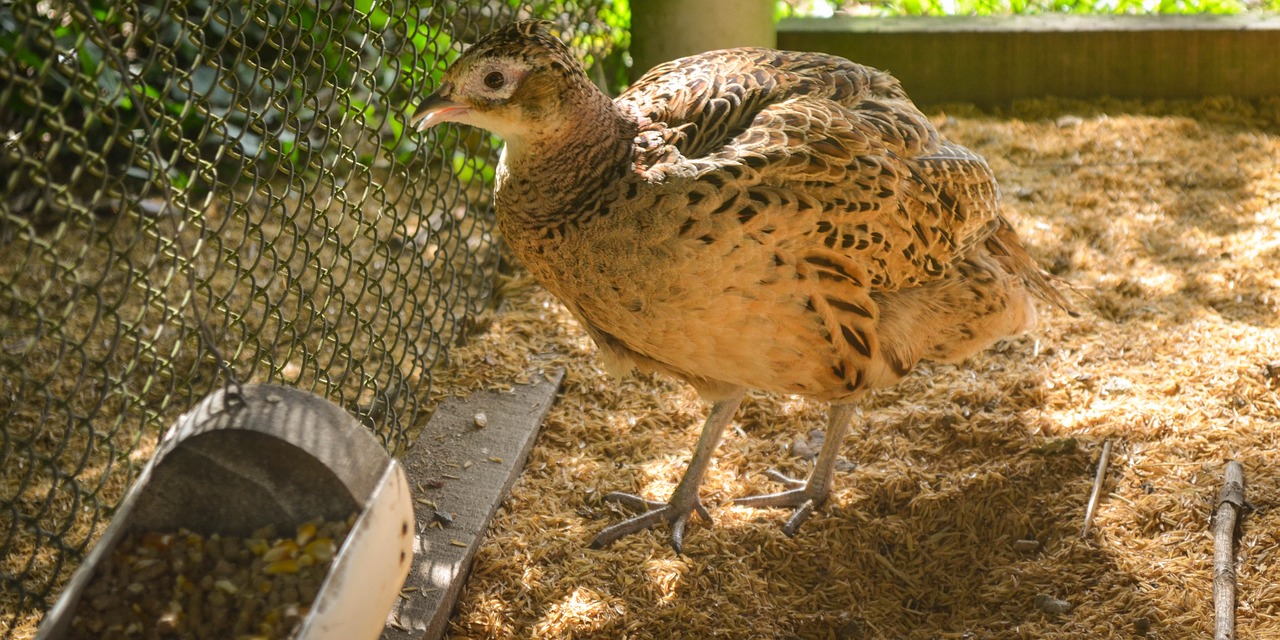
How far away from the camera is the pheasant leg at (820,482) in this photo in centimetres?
362

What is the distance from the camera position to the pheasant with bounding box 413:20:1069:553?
2861 millimetres

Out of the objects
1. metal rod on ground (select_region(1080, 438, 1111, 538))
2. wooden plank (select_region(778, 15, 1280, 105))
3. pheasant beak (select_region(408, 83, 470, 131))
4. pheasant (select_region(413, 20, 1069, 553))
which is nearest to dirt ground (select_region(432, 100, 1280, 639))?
metal rod on ground (select_region(1080, 438, 1111, 538))

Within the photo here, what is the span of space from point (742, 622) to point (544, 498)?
2.81 ft

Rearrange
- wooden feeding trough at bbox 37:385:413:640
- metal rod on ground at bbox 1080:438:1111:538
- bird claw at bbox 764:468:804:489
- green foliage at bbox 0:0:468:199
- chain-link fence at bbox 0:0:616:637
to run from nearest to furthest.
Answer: wooden feeding trough at bbox 37:385:413:640
chain-link fence at bbox 0:0:616:637
metal rod on ground at bbox 1080:438:1111:538
green foliage at bbox 0:0:468:199
bird claw at bbox 764:468:804:489

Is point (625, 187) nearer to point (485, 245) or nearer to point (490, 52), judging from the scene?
point (490, 52)

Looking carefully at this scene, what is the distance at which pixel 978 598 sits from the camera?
329 centimetres

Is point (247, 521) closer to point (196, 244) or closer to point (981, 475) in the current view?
point (196, 244)

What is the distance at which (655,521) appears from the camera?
12.0ft

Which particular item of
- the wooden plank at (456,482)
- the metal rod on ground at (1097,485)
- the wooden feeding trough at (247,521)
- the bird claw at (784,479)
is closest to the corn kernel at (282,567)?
the wooden feeding trough at (247,521)

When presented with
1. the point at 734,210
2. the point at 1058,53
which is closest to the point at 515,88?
the point at 734,210

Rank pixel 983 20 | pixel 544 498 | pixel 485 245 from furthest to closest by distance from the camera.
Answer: pixel 983 20 → pixel 485 245 → pixel 544 498

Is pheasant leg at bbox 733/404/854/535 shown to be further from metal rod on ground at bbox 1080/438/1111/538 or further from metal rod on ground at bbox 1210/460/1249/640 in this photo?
metal rod on ground at bbox 1210/460/1249/640

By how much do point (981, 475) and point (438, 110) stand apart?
7.03ft

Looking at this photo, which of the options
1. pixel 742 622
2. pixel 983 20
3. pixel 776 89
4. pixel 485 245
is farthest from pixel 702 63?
pixel 983 20
